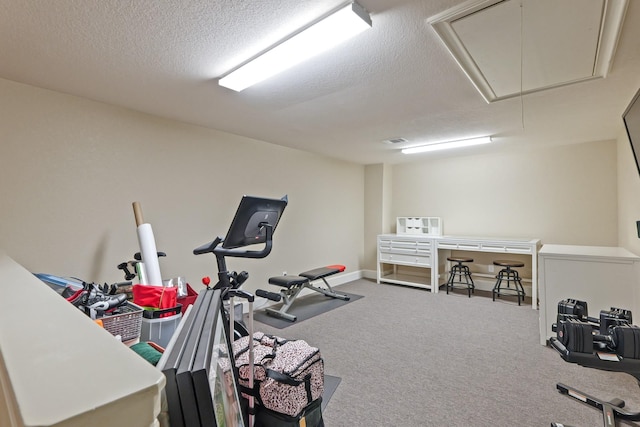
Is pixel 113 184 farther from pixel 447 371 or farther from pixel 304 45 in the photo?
pixel 447 371

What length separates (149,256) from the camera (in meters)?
2.64

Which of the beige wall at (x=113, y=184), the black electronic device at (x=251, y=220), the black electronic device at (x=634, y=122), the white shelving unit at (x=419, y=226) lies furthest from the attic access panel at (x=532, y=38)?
the white shelving unit at (x=419, y=226)

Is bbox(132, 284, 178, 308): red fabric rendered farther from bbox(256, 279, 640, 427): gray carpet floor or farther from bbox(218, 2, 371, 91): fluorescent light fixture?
bbox(218, 2, 371, 91): fluorescent light fixture

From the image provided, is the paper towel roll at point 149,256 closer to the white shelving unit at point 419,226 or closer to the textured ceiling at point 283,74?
the textured ceiling at point 283,74

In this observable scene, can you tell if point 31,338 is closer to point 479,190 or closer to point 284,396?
point 284,396

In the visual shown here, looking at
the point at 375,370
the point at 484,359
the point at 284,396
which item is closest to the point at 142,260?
the point at 284,396

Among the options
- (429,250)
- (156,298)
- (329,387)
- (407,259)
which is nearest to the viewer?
(156,298)

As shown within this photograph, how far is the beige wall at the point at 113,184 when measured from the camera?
2.49 m

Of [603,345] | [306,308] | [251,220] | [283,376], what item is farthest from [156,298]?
[306,308]

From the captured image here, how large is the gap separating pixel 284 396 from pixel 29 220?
8.12ft

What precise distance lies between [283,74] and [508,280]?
454cm

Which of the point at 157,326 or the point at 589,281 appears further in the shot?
the point at 589,281

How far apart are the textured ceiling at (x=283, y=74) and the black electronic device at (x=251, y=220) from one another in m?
0.95

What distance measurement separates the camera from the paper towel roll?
2.59m
